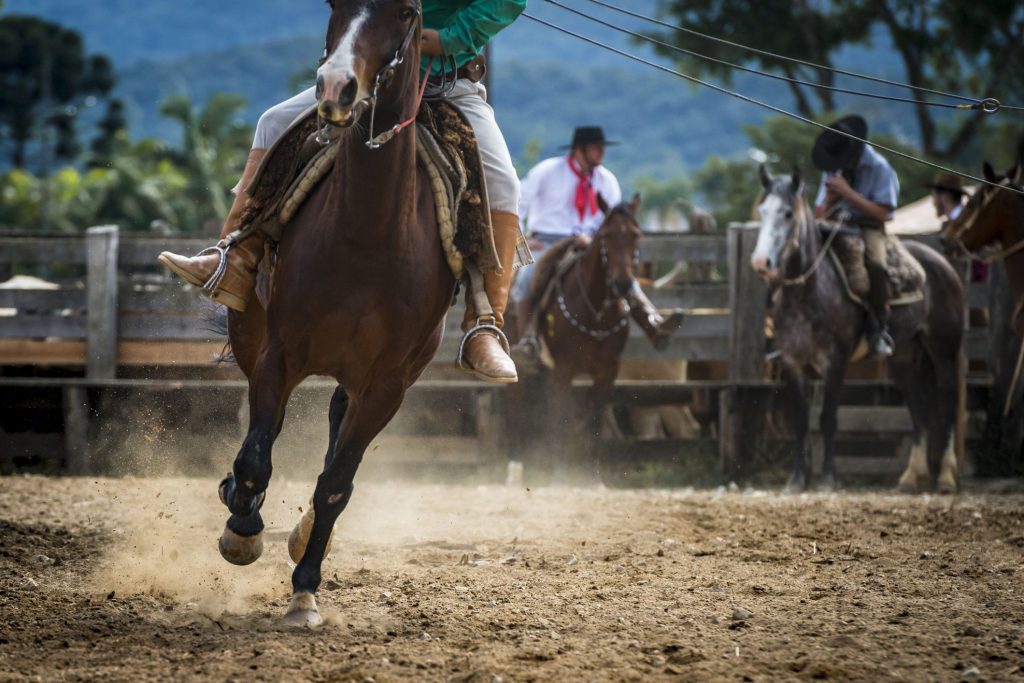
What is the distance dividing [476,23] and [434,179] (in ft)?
2.46

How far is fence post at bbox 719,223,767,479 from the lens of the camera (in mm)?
13375

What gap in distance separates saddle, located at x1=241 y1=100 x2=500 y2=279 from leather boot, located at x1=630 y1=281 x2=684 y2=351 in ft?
21.1

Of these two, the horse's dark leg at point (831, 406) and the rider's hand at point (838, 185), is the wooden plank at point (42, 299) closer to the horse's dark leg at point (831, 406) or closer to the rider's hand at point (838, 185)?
the horse's dark leg at point (831, 406)

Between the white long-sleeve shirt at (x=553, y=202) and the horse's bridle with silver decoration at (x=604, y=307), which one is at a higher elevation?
the white long-sleeve shirt at (x=553, y=202)

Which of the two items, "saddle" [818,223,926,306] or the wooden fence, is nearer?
"saddle" [818,223,926,306]

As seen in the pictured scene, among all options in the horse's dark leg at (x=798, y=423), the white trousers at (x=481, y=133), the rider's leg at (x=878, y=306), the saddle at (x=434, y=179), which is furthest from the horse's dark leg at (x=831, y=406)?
the saddle at (x=434, y=179)

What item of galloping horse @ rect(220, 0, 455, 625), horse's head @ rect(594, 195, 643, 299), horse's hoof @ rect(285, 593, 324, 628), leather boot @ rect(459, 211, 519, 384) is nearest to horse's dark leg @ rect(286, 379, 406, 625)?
galloping horse @ rect(220, 0, 455, 625)

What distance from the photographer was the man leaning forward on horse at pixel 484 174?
605 centimetres

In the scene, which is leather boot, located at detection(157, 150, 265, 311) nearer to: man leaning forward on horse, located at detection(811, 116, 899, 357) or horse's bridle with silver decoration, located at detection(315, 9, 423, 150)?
horse's bridle with silver decoration, located at detection(315, 9, 423, 150)

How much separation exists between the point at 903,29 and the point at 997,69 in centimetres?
285

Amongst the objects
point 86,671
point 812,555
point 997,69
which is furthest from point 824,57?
point 86,671

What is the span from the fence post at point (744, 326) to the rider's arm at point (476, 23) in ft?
25.1

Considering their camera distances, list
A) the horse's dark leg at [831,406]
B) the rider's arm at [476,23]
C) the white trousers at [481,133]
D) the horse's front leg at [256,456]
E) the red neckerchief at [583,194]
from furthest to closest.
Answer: the red neckerchief at [583,194]
the horse's dark leg at [831,406]
the white trousers at [481,133]
the rider's arm at [476,23]
the horse's front leg at [256,456]

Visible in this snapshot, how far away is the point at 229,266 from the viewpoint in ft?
19.9
